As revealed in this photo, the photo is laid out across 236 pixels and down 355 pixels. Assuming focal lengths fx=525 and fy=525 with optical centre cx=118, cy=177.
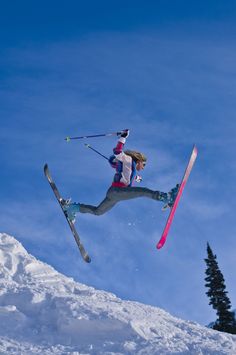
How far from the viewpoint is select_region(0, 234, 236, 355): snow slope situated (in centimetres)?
1086

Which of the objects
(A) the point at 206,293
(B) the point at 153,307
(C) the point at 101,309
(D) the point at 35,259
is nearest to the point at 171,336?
(C) the point at 101,309

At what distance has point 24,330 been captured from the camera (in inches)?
457

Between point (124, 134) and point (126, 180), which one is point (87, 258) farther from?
point (124, 134)

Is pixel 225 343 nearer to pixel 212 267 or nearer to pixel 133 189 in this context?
pixel 133 189

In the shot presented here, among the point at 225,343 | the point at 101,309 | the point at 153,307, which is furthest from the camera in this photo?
the point at 153,307

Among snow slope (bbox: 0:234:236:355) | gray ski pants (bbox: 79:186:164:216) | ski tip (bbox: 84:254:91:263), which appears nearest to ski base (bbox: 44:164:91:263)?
ski tip (bbox: 84:254:91:263)

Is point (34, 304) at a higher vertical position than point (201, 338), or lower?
higher

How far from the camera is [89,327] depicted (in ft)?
38.5

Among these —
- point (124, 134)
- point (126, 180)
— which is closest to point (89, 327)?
point (126, 180)

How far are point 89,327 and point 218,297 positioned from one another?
1880 centimetres

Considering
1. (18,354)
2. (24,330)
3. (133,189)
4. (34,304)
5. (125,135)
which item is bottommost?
(18,354)

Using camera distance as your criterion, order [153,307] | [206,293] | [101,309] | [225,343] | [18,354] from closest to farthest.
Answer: [18,354]
[225,343]
[101,309]
[153,307]
[206,293]

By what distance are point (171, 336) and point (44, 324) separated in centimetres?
290

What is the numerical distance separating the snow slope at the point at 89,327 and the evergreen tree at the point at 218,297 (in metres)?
14.5
